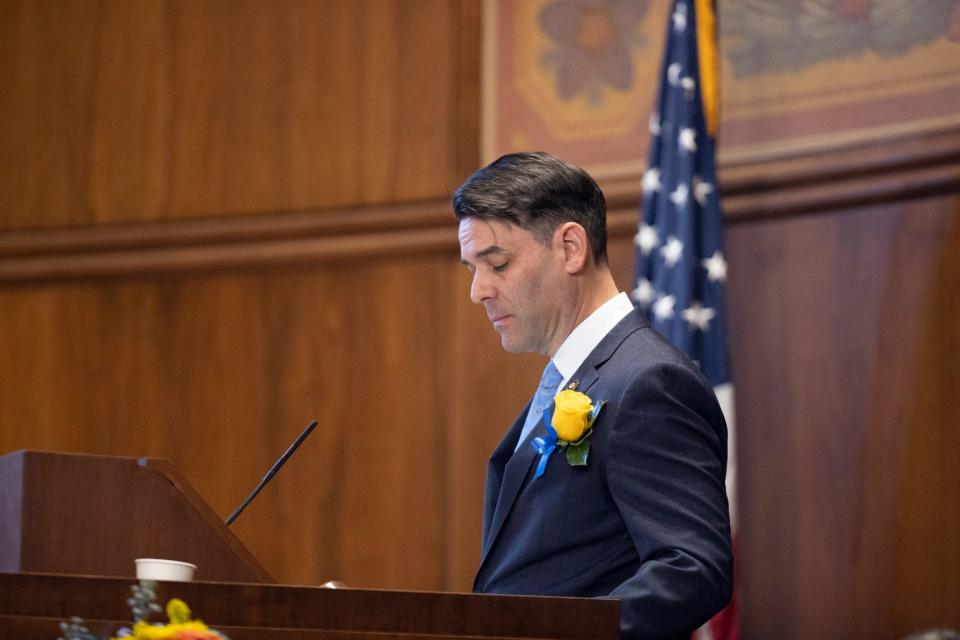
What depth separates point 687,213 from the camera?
4598 mm

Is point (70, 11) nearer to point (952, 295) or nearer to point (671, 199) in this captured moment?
point (671, 199)

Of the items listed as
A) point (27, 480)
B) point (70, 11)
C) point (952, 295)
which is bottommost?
point (27, 480)

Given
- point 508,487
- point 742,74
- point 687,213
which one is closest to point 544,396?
point 508,487

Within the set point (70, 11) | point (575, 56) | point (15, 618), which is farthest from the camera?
point (70, 11)

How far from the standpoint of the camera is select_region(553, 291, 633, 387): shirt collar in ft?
8.93

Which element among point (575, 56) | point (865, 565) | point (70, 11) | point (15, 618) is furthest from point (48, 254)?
point (15, 618)

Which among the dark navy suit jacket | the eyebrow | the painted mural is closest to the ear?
the eyebrow

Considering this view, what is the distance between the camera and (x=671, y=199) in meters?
4.67

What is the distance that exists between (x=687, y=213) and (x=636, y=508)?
238 cm

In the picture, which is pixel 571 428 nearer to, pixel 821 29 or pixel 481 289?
pixel 481 289

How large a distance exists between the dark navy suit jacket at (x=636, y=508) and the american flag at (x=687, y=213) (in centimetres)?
194

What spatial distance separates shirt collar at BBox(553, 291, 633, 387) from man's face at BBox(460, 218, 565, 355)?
6 cm

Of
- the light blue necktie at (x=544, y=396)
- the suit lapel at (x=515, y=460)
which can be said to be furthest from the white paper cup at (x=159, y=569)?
the light blue necktie at (x=544, y=396)

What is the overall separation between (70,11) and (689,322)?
10.8 feet
